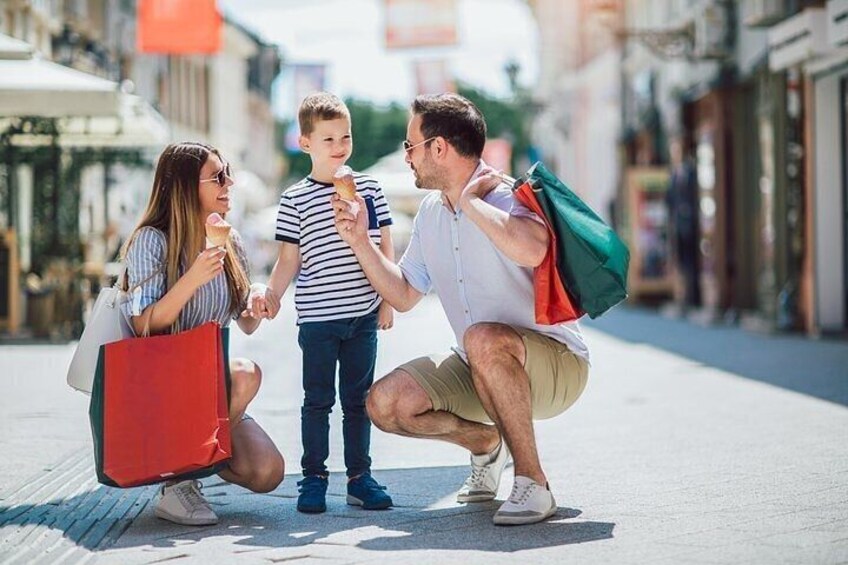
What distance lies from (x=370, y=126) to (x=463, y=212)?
95.9 m

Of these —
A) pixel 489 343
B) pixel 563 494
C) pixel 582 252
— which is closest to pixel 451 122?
pixel 582 252

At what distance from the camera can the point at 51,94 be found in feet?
51.5

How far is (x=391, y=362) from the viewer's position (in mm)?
15008

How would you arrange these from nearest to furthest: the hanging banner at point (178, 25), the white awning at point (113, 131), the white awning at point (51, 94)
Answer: the white awning at point (51, 94), the white awning at point (113, 131), the hanging banner at point (178, 25)

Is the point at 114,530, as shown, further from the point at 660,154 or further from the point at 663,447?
the point at 660,154

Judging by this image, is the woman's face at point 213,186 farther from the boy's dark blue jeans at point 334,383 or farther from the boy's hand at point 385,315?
A: the boy's hand at point 385,315

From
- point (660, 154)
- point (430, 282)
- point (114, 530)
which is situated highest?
point (660, 154)

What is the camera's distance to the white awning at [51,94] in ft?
50.7

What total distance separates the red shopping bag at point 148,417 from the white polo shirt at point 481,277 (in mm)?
1020

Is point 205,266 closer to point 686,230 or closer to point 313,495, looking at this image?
point 313,495

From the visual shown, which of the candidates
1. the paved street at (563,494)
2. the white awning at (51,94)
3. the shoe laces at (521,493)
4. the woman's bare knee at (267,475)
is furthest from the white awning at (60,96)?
the shoe laces at (521,493)

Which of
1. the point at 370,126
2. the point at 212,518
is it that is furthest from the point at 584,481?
the point at 370,126

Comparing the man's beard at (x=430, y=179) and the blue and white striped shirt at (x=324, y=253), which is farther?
the blue and white striped shirt at (x=324, y=253)

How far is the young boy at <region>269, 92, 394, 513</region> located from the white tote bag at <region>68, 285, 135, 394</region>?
610 mm
